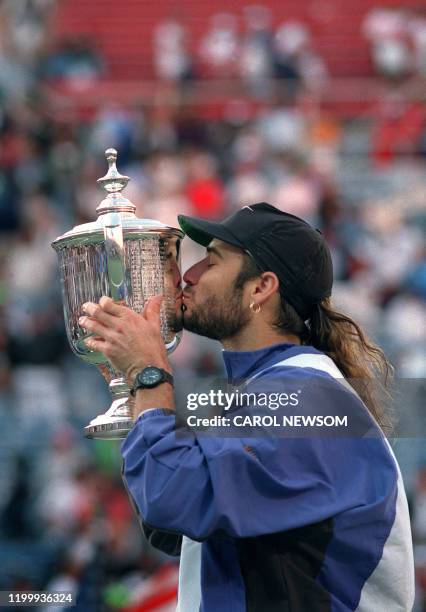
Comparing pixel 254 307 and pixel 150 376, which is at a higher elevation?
pixel 254 307

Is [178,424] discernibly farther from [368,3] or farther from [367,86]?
[368,3]

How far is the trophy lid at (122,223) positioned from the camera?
10.5ft

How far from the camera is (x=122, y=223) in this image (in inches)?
125

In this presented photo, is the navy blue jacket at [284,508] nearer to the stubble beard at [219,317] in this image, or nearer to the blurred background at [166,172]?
the stubble beard at [219,317]

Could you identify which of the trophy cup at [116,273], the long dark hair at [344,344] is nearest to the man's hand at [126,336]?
the trophy cup at [116,273]

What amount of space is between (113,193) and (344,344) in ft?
2.23

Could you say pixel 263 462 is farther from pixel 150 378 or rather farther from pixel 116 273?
pixel 116 273

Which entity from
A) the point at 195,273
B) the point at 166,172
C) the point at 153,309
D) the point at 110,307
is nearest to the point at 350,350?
the point at 195,273

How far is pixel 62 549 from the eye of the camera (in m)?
7.36

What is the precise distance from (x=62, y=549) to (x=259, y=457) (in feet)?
15.6

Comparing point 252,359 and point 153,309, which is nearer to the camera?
point 153,309

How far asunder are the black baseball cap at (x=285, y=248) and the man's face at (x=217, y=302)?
0.05 m

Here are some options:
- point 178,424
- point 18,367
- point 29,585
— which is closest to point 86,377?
point 18,367

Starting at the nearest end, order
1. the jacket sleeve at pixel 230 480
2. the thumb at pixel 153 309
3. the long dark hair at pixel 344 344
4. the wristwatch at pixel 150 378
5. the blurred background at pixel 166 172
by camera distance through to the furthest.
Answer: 1. the jacket sleeve at pixel 230 480
2. the wristwatch at pixel 150 378
3. the thumb at pixel 153 309
4. the long dark hair at pixel 344 344
5. the blurred background at pixel 166 172
